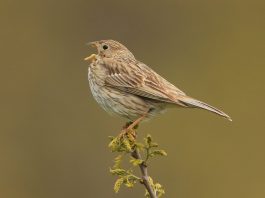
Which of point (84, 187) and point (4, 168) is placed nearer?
point (84, 187)

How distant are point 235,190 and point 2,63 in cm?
664

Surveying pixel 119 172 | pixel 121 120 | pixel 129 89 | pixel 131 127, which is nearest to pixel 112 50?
pixel 129 89

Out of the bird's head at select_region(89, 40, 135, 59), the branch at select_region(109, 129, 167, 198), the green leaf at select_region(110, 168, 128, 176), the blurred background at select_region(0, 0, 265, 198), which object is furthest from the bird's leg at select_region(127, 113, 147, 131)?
the blurred background at select_region(0, 0, 265, 198)

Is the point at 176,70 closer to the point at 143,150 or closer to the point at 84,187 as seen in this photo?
the point at 84,187

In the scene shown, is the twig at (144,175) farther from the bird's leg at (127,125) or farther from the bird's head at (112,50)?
the bird's head at (112,50)

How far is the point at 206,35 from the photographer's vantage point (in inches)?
943

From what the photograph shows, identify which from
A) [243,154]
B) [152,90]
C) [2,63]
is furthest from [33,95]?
[152,90]

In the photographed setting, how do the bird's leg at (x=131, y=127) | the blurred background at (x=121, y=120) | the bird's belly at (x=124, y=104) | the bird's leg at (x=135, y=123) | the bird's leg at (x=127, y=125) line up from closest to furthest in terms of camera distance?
the bird's leg at (x=131, y=127), the bird's leg at (x=135, y=123), the bird's leg at (x=127, y=125), the bird's belly at (x=124, y=104), the blurred background at (x=121, y=120)

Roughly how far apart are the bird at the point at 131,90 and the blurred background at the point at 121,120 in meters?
7.01

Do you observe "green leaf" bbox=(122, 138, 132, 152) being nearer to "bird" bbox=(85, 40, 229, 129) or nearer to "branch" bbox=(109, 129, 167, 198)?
"branch" bbox=(109, 129, 167, 198)

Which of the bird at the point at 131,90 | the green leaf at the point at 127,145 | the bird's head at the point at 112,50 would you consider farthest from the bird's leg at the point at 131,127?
the bird's head at the point at 112,50

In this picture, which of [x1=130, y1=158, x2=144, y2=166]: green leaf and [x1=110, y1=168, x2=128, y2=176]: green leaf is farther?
[x1=110, y1=168, x2=128, y2=176]: green leaf

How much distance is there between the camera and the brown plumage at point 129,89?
10.5m

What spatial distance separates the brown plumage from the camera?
1055 cm
